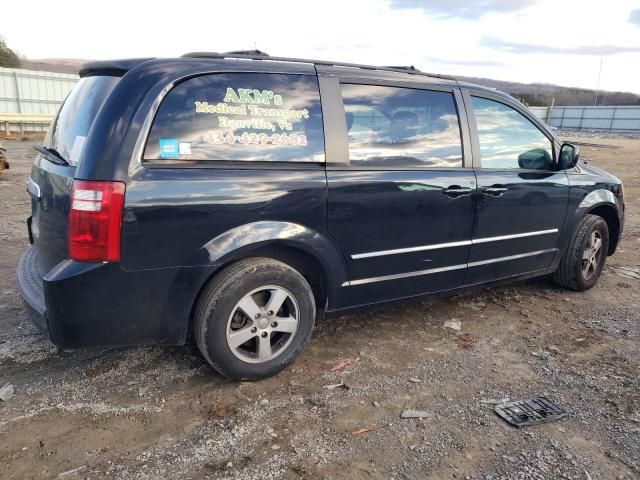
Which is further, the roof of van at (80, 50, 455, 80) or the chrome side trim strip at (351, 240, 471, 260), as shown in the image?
the chrome side trim strip at (351, 240, 471, 260)

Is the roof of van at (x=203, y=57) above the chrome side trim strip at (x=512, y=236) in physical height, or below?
above

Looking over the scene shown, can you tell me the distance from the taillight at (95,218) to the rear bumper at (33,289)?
1.34 feet

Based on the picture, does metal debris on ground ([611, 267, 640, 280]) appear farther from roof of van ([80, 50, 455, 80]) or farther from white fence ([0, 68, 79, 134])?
white fence ([0, 68, 79, 134])

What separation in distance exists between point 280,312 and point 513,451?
1476 mm

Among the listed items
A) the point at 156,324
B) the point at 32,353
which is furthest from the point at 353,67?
the point at 32,353

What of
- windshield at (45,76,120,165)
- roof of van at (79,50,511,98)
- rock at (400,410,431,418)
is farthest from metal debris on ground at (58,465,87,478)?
roof of van at (79,50,511,98)

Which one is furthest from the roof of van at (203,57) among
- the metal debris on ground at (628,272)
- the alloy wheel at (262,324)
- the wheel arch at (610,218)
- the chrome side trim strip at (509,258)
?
the metal debris on ground at (628,272)

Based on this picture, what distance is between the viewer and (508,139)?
3998 mm

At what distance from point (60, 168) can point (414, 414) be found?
7.72 ft

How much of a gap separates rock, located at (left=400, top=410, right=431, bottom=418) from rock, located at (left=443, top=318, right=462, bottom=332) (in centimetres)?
121

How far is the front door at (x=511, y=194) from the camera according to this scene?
376 centimetres

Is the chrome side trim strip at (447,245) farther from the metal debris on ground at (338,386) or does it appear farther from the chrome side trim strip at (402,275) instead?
the metal debris on ground at (338,386)

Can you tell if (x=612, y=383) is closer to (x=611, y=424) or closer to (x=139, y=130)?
(x=611, y=424)

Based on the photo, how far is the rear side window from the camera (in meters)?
2.63
